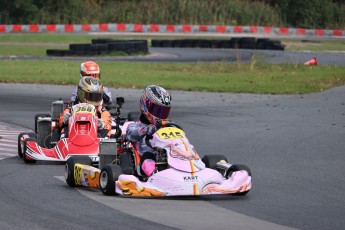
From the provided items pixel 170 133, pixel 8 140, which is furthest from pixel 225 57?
pixel 170 133

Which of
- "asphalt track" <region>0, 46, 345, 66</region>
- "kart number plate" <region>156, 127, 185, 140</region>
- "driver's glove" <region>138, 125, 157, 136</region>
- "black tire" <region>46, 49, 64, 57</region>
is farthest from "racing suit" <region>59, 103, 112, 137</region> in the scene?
"black tire" <region>46, 49, 64, 57</region>

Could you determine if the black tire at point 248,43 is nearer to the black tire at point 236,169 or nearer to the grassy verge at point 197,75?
the grassy verge at point 197,75

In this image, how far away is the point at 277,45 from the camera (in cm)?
4225

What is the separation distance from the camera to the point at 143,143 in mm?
10172

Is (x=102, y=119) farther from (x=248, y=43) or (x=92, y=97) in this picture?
(x=248, y=43)

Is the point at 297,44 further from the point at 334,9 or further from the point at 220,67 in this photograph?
the point at 220,67

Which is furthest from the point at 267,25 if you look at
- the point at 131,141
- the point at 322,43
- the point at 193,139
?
the point at 131,141

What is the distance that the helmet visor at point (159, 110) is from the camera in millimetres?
10195

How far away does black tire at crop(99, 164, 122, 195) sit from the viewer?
9.40 meters

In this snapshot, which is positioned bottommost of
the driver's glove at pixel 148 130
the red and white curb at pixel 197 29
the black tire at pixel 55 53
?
the red and white curb at pixel 197 29

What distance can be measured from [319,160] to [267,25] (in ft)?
161

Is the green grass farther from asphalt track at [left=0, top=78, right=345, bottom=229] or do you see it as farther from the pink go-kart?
the pink go-kart

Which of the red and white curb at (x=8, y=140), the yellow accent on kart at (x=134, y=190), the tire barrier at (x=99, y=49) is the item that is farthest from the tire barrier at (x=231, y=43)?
the yellow accent on kart at (x=134, y=190)

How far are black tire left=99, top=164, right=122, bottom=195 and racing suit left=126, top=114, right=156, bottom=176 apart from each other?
0.34 meters
